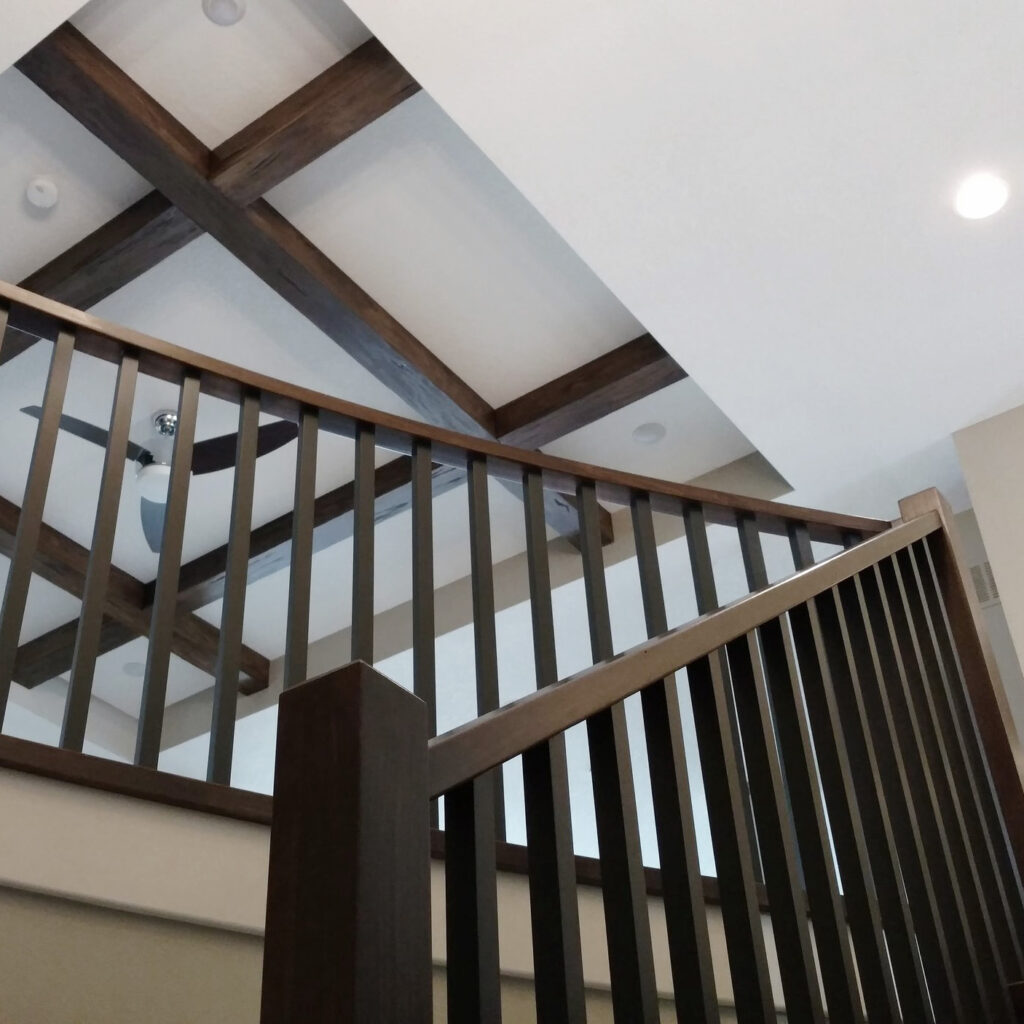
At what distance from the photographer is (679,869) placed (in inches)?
37.2

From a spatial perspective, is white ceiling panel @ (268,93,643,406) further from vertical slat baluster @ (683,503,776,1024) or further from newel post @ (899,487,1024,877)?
vertical slat baluster @ (683,503,776,1024)

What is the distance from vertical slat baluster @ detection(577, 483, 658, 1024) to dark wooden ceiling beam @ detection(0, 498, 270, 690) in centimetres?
433

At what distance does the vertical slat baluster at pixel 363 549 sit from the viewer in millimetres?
1847

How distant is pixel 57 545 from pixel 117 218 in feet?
7.06

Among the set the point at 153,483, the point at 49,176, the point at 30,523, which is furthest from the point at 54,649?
the point at 30,523

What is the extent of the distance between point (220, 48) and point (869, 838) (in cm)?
285

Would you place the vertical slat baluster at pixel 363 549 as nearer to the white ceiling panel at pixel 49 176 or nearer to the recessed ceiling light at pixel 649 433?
the white ceiling panel at pixel 49 176

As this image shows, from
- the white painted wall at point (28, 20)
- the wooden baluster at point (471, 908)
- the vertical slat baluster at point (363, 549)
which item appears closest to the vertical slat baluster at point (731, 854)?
the wooden baluster at point (471, 908)

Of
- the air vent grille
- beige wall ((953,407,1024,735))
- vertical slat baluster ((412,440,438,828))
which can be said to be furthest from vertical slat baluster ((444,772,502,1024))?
the air vent grille

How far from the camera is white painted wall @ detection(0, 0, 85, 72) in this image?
2504mm

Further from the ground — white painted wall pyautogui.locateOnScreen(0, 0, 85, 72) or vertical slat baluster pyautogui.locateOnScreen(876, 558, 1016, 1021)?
white painted wall pyautogui.locateOnScreen(0, 0, 85, 72)

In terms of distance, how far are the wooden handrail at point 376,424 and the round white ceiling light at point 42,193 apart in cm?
174

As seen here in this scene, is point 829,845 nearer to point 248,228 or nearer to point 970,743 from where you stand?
point 970,743

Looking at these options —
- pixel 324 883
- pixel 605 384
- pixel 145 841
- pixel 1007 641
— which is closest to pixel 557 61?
pixel 605 384
